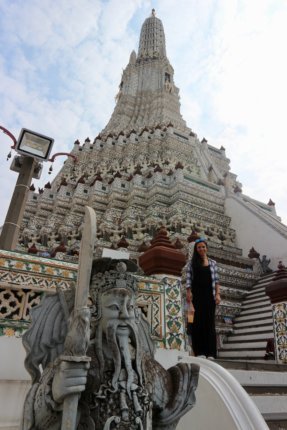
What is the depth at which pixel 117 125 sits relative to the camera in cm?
2733

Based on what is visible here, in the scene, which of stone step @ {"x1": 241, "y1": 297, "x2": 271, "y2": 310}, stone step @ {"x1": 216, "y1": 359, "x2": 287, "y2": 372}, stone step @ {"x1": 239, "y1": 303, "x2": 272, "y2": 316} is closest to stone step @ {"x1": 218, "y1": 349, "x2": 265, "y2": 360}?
stone step @ {"x1": 239, "y1": 303, "x2": 272, "y2": 316}

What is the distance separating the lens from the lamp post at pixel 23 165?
5812 mm

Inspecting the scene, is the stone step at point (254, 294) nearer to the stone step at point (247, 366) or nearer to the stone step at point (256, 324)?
the stone step at point (256, 324)

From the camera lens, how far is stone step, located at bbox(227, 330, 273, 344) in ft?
22.5

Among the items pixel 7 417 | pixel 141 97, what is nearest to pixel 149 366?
pixel 7 417

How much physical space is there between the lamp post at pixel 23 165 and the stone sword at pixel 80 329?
453cm

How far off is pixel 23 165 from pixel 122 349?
542 centimetres

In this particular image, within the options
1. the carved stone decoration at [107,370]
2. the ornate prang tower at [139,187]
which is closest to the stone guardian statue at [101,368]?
the carved stone decoration at [107,370]

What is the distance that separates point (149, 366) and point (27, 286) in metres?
1.75

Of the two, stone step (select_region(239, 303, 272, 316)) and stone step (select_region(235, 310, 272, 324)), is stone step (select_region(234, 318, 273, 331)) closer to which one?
stone step (select_region(235, 310, 272, 324))

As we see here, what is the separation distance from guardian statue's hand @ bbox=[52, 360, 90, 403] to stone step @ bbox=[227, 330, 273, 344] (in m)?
6.30

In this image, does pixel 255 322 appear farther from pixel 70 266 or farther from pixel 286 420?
pixel 70 266

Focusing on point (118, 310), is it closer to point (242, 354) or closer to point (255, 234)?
point (242, 354)

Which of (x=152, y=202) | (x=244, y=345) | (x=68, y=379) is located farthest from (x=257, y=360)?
(x=152, y=202)
